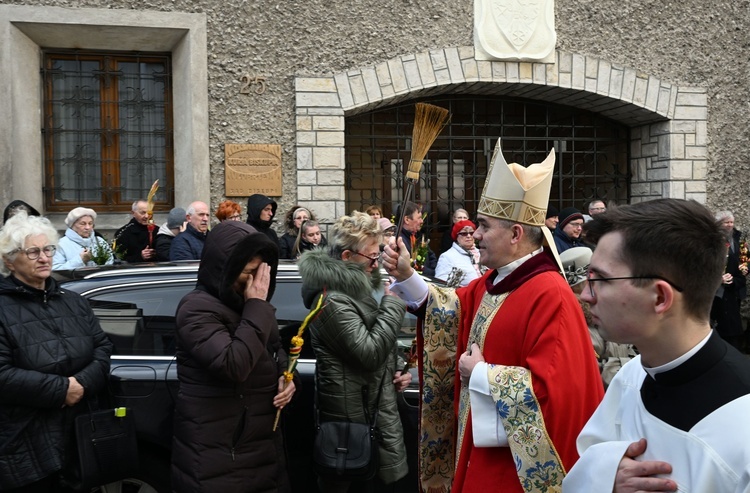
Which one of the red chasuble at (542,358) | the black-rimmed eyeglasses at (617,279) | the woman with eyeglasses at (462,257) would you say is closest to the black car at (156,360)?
the red chasuble at (542,358)

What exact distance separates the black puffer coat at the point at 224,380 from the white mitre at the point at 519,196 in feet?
3.30

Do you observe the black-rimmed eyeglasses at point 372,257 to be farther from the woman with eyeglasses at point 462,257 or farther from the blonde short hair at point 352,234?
the woman with eyeglasses at point 462,257

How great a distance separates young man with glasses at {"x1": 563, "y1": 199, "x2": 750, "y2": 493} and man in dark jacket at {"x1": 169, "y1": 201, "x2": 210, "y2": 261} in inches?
211

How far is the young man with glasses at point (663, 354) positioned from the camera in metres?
1.58

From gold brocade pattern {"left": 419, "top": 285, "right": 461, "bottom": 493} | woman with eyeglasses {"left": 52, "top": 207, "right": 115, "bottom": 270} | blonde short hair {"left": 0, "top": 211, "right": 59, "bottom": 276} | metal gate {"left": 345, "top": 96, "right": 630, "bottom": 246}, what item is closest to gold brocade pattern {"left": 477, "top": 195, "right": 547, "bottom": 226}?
gold brocade pattern {"left": 419, "top": 285, "right": 461, "bottom": 493}

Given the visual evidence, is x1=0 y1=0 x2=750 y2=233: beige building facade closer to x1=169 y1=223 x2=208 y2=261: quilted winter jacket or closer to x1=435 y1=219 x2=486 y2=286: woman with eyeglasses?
x1=169 y1=223 x2=208 y2=261: quilted winter jacket

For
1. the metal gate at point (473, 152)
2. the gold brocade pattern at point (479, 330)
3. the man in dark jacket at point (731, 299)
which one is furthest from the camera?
the metal gate at point (473, 152)

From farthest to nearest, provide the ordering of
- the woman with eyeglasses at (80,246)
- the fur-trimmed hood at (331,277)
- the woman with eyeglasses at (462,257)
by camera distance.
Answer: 1. the woman with eyeglasses at (462,257)
2. the woman with eyeglasses at (80,246)
3. the fur-trimmed hood at (331,277)

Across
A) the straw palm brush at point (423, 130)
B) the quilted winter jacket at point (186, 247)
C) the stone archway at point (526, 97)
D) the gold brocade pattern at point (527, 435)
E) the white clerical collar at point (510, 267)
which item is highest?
the stone archway at point (526, 97)

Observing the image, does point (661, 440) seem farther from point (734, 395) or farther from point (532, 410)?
point (532, 410)

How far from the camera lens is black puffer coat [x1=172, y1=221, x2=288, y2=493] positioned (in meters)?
3.22

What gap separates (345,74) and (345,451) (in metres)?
6.95

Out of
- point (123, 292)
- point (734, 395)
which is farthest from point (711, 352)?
point (123, 292)

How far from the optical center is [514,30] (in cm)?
1027
